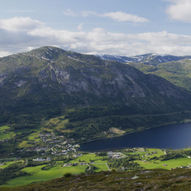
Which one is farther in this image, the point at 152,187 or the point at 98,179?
the point at 98,179

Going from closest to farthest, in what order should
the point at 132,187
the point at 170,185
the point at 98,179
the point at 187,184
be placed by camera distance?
1. the point at 187,184
2. the point at 170,185
3. the point at 132,187
4. the point at 98,179

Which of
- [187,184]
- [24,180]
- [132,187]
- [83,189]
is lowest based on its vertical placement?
[24,180]

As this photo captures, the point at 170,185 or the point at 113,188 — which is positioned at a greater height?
the point at 170,185

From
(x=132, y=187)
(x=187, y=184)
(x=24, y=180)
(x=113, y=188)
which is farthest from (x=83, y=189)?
(x=24, y=180)

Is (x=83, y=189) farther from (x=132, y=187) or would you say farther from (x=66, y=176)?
(x=66, y=176)

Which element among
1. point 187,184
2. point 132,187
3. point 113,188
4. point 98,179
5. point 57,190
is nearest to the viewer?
point 187,184

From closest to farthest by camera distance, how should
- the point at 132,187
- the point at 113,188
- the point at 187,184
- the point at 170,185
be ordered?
1. the point at 187,184
2. the point at 170,185
3. the point at 132,187
4. the point at 113,188

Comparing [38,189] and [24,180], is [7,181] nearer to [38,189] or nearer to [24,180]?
[24,180]

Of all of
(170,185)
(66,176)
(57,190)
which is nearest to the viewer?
(170,185)

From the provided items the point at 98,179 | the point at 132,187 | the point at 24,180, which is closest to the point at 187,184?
the point at 132,187
